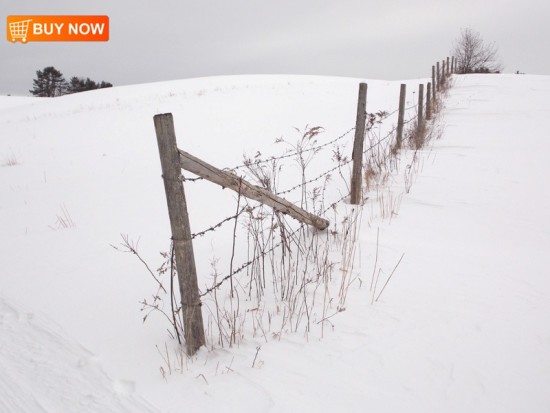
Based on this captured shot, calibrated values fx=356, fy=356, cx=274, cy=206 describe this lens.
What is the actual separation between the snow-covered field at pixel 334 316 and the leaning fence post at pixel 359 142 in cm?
26

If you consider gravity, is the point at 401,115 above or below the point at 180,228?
above

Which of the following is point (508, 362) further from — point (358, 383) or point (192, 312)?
point (192, 312)

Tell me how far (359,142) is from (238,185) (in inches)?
93.8

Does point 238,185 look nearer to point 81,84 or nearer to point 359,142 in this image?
point 359,142

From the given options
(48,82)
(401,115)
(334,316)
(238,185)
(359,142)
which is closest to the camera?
(238,185)

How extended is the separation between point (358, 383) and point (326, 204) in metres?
3.10

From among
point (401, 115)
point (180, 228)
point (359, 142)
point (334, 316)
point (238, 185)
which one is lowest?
point (334, 316)

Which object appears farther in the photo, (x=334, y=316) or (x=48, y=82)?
(x=48, y=82)

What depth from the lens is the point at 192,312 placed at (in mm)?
2029

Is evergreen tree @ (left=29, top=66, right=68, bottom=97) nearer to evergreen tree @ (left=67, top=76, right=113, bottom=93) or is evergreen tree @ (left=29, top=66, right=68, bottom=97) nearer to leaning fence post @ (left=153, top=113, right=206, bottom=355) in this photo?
evergreen tree @ (left=67, top=76, right=113, bottom=93)

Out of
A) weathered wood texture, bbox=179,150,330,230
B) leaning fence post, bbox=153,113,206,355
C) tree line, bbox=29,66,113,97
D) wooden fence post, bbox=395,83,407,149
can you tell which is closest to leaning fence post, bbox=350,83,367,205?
weathered wood texture, bbox=179,150,330,230

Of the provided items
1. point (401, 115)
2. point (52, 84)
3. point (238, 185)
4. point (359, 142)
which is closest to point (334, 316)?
point (238, 185)

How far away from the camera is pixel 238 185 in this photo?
2.33m

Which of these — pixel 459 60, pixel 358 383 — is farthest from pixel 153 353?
pixel 459 60
